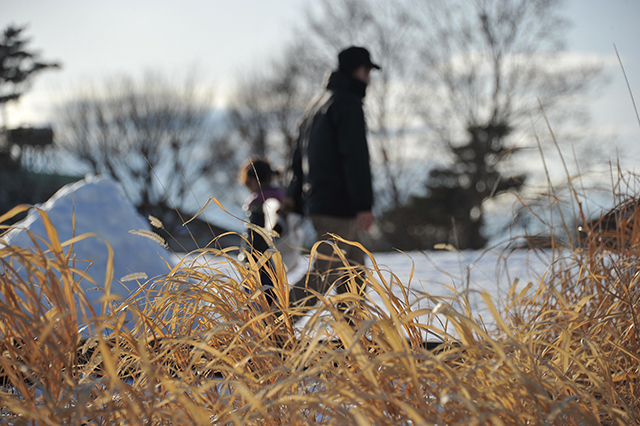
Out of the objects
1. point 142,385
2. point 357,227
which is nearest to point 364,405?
point 142,385

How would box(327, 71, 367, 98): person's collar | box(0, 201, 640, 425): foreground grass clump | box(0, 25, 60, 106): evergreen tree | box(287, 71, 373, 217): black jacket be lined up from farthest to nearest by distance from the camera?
box(0, 25, 60, 106): evergreen tree
box(327, 71, 367, 98): person's collar
box(287, 71, 373, 217): black jacket
box(0, 201, 640, 425): foreground grass clump

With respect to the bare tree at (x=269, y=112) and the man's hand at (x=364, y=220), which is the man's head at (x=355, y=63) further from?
Answer: the bare tree at (x=269, y=112)

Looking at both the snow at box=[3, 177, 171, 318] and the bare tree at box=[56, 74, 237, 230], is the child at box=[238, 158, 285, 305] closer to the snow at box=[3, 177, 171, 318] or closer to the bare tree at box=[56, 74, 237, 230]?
the snow at box=[3, 177, 171, 318]

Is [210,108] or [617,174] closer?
[617,174]

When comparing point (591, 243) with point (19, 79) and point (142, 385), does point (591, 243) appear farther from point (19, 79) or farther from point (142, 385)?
point (19, 79)

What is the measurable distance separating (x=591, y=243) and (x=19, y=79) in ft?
53.7

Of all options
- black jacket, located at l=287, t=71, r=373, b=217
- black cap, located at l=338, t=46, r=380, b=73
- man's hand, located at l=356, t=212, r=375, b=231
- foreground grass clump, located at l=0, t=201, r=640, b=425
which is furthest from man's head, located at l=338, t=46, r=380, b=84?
foreground grass clump, located at l=0, t=201, r=640, b=425

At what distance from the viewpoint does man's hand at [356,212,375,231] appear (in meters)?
2.71

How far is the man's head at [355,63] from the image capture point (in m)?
2.89

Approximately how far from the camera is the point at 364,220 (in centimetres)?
273

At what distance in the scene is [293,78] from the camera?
17.7 m

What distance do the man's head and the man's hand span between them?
0.90 metres

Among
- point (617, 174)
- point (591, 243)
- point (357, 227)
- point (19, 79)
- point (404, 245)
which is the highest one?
point (19, 79)

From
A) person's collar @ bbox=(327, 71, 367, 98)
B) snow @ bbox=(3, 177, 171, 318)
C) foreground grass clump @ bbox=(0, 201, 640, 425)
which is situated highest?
person's collar @ bbox=(327, 71, 367, 98)
